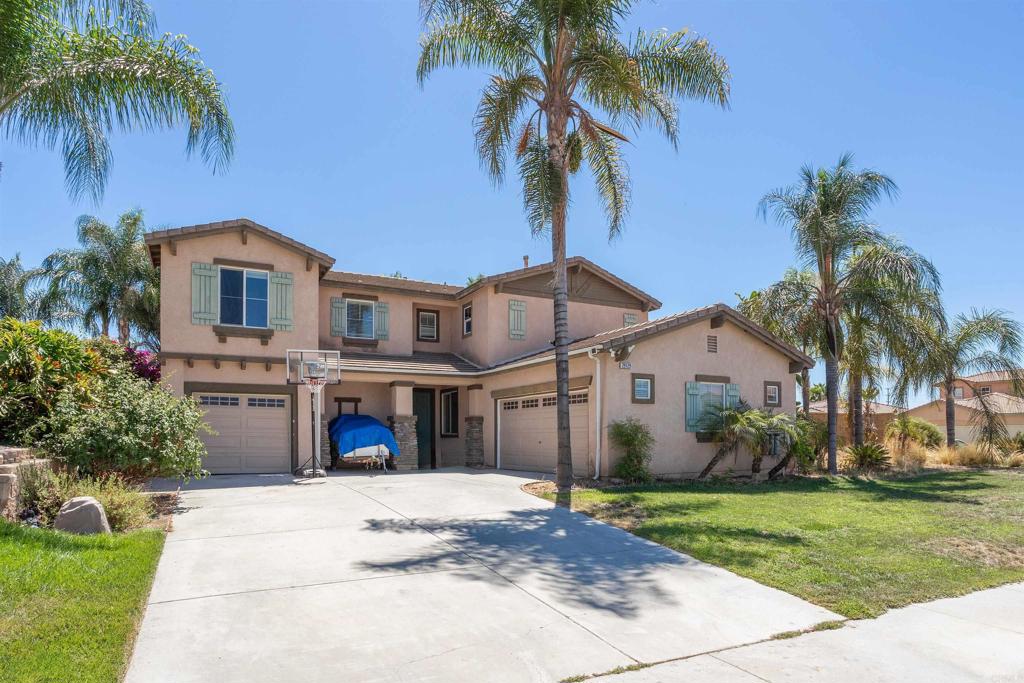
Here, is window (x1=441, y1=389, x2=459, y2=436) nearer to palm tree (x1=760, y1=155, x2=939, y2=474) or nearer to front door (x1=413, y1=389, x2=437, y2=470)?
front door (x1=413, y1=389, x2=437, y2=470)

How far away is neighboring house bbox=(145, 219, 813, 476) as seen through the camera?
16.7 meters

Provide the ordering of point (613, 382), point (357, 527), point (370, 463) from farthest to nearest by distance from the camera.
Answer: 1. point (370, 463)
2. point (613, 382)
3. point (357, 527)

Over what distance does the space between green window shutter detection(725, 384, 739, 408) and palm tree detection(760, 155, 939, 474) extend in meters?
2.83

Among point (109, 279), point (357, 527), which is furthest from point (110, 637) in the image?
point (109, 279)

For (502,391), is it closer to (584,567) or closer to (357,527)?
(357,527)

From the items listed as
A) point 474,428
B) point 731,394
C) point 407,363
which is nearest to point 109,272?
point 407,363

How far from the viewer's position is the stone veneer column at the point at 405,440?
1941 centimetres

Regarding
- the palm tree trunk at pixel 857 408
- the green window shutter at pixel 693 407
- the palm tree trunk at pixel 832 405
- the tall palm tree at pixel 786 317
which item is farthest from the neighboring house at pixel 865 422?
the green window shutter at pixel 693 407

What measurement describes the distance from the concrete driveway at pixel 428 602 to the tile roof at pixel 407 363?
8.64 metres

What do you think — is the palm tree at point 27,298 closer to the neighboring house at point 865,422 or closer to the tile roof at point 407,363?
the tile roof at point 407,363

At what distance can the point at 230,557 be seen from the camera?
313 inches

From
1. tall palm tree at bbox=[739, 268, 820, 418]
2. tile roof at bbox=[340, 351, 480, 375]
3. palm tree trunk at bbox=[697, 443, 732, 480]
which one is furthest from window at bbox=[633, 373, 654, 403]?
tile roof at bbox=[340, 351, 480, 375]

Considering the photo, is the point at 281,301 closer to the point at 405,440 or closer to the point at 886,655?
the point at 405,440

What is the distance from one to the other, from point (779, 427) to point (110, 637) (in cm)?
1450
